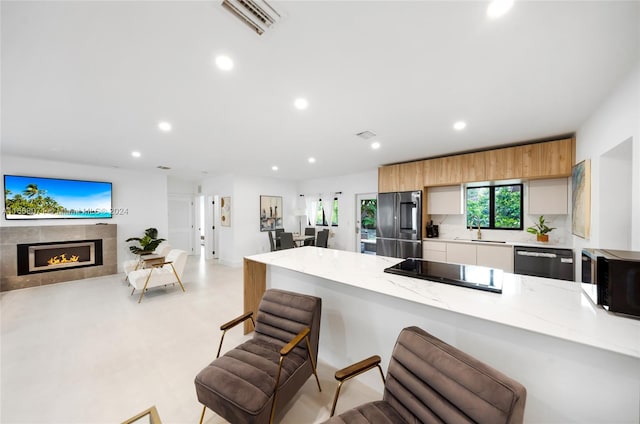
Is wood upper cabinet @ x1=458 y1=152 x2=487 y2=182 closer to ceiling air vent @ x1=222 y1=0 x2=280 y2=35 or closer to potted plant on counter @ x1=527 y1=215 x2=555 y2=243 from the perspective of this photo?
potted plant on counter @ x1=527 y1=215 x2=555 y2=243

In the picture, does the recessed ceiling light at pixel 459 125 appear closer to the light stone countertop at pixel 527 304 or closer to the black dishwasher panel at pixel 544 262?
the light stone countertop at pixel 527 304

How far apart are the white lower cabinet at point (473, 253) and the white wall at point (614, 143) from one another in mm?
980

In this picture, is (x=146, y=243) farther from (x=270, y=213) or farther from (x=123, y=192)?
(x=270, y=213)

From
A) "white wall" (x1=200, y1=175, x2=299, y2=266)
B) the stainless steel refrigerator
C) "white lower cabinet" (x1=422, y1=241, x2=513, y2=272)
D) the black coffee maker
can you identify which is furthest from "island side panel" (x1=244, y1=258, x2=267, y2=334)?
"white wall" (x1=200, y1=175, x2=299, y2=266)

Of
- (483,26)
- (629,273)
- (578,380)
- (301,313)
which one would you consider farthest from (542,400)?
(483,26)

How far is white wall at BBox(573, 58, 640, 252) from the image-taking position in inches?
70.7

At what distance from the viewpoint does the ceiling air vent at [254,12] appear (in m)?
1.27

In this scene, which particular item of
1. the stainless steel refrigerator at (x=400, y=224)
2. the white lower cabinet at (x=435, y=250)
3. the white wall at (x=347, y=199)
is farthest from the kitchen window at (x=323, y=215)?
the white lower cabinet at (x=435, y=250)

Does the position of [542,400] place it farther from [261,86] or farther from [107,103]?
[107,103]

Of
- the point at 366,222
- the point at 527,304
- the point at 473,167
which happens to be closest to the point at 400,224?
the point at 366,222

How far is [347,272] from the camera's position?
208 cm

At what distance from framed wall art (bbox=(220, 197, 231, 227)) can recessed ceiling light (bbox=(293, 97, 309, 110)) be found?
16.1ft

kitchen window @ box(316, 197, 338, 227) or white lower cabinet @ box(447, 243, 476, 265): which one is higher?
kitchen window @ box(316, 197, 338, 227)

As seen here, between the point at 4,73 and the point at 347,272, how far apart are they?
337 centimetres
